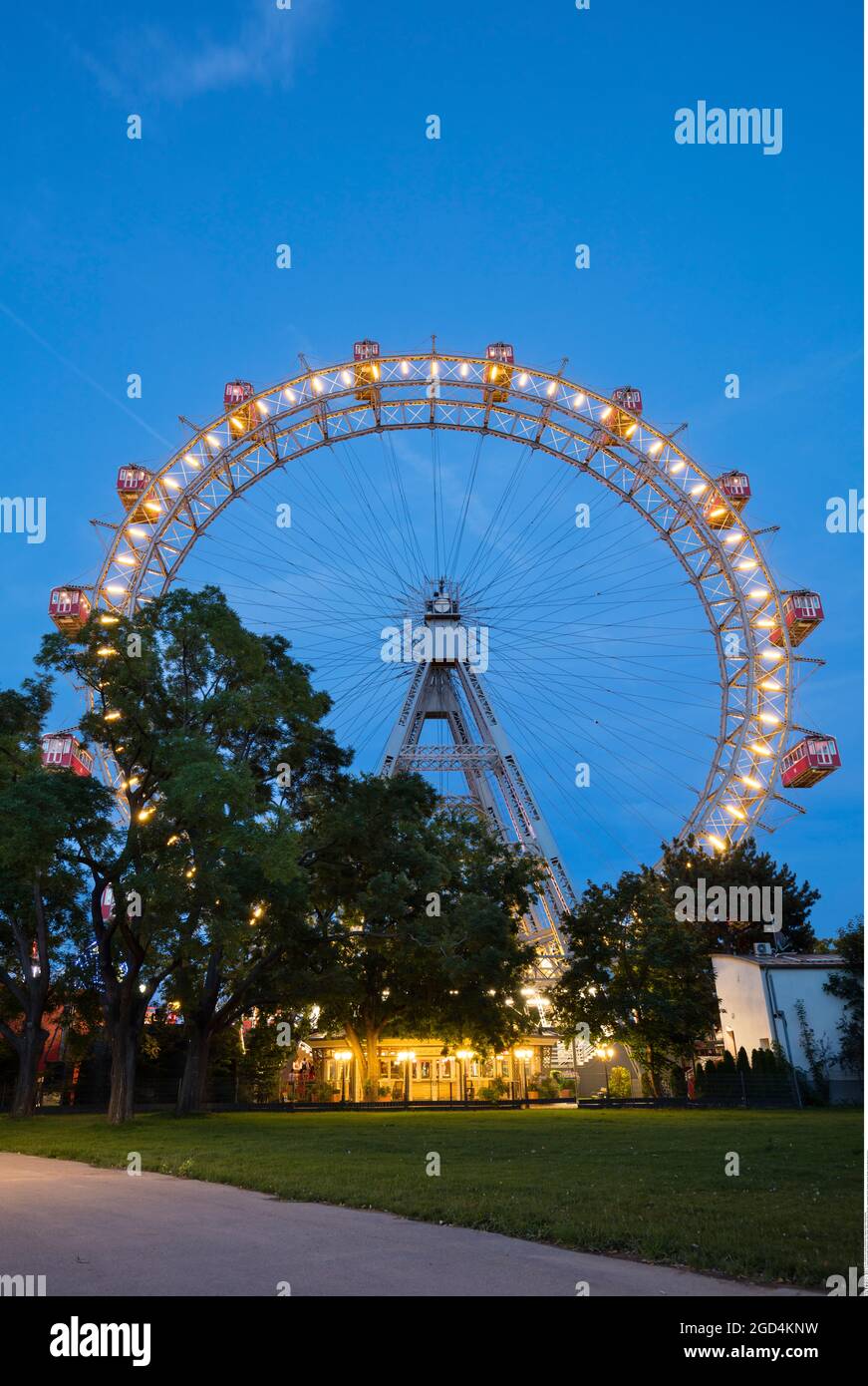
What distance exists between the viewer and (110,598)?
4400 centimetres

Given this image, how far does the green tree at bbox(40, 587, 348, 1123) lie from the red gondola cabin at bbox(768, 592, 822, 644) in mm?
24424

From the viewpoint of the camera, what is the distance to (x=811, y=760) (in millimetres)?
43875

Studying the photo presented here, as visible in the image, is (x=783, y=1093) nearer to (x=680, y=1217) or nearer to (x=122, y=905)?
(x=122, y=905)

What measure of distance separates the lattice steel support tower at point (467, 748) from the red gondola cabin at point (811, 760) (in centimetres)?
1295

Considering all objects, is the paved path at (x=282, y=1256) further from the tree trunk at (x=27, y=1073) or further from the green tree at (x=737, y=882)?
A: the green tree at (x=737, y=882)

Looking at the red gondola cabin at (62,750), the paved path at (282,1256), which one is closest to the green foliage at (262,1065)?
the red gondola cabin at (62,750)

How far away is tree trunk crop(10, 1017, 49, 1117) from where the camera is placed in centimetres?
3178

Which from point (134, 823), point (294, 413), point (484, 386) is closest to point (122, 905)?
point (134, 823)

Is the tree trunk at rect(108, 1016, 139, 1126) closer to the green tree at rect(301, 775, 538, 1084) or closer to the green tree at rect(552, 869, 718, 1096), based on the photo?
the green tree at rect(301, 775, 538, 1084)

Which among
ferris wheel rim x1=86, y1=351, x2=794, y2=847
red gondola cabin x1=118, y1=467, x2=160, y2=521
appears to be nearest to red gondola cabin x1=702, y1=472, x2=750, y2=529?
ferris wheel rim x1=86, y1=351, x2=794, y2=847

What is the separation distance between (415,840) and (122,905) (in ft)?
34.0

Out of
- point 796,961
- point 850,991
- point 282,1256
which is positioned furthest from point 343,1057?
point 282,1256

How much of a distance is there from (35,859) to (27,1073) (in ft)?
37.3
